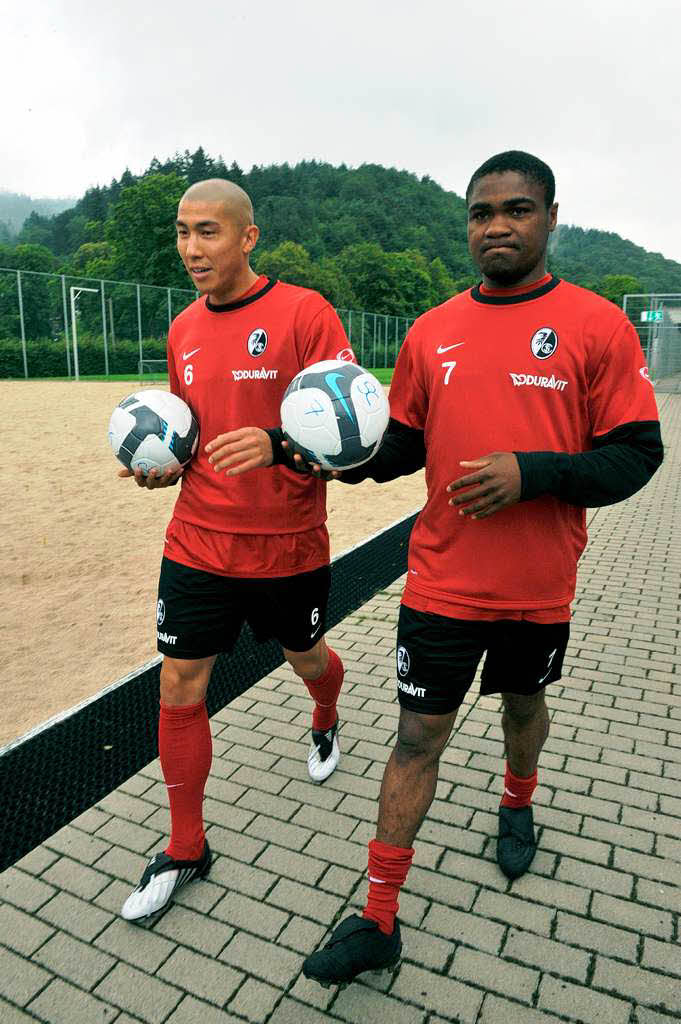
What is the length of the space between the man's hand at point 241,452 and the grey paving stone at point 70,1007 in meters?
1.57

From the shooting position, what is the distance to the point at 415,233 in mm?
106188

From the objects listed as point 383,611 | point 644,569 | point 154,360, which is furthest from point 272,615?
point 154,360

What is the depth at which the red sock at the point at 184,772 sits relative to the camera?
2.72 meters

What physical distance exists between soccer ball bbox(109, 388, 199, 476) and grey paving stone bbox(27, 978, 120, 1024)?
161 centimetres

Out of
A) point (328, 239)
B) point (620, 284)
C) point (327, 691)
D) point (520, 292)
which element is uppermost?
point (328, 239)

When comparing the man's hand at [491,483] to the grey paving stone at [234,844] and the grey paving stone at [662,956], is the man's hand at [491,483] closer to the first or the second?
the grey paving stone at [662,956]

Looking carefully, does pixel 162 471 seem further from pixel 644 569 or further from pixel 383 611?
pixel 644 569

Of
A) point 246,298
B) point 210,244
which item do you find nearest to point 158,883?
point 246,298

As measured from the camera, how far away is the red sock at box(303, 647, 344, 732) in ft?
10.9

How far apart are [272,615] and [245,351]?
954mm

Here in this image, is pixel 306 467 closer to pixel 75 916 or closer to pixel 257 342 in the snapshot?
pixel 257 342

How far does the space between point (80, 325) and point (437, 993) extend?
31.0 metres

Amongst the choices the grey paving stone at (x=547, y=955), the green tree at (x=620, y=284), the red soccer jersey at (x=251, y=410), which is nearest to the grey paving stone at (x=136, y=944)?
the grey paving stone at (x=547, y=955)

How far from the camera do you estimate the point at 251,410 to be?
2.76 m
